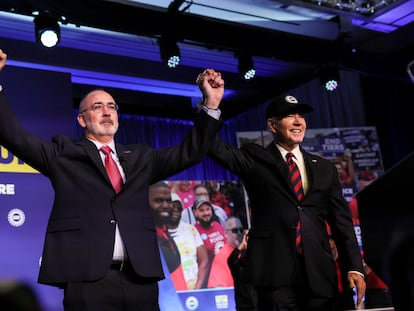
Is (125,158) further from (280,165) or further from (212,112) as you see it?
(280,165)

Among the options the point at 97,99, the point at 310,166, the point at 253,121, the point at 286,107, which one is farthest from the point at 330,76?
the point at 97,99

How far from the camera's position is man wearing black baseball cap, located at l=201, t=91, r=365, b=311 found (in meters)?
2.82

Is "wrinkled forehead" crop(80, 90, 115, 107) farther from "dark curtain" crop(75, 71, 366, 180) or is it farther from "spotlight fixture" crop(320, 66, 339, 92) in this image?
"dark curtain" crop(75, 71, 366, 180)

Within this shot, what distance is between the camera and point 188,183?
24.3 ft

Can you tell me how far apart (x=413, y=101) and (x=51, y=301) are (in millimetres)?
5666

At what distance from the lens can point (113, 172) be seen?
8.54 ft

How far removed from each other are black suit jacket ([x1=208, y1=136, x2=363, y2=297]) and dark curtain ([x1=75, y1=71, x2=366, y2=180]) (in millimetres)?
5427

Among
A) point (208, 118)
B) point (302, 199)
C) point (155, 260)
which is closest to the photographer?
point (155, 260)

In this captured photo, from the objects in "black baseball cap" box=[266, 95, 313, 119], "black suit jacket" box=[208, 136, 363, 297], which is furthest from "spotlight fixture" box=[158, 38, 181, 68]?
"black suit jacket" box=[208, 136, 363, 297]

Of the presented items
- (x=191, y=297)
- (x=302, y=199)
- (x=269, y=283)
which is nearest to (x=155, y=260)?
(x=269, y=283)

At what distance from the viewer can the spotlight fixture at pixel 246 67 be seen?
22.1 ft

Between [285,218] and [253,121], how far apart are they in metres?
6.24

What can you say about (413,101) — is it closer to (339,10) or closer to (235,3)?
(339,10)

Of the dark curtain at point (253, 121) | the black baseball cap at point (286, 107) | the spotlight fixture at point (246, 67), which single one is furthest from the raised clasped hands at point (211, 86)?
the dark curtain at point (253, 121)
